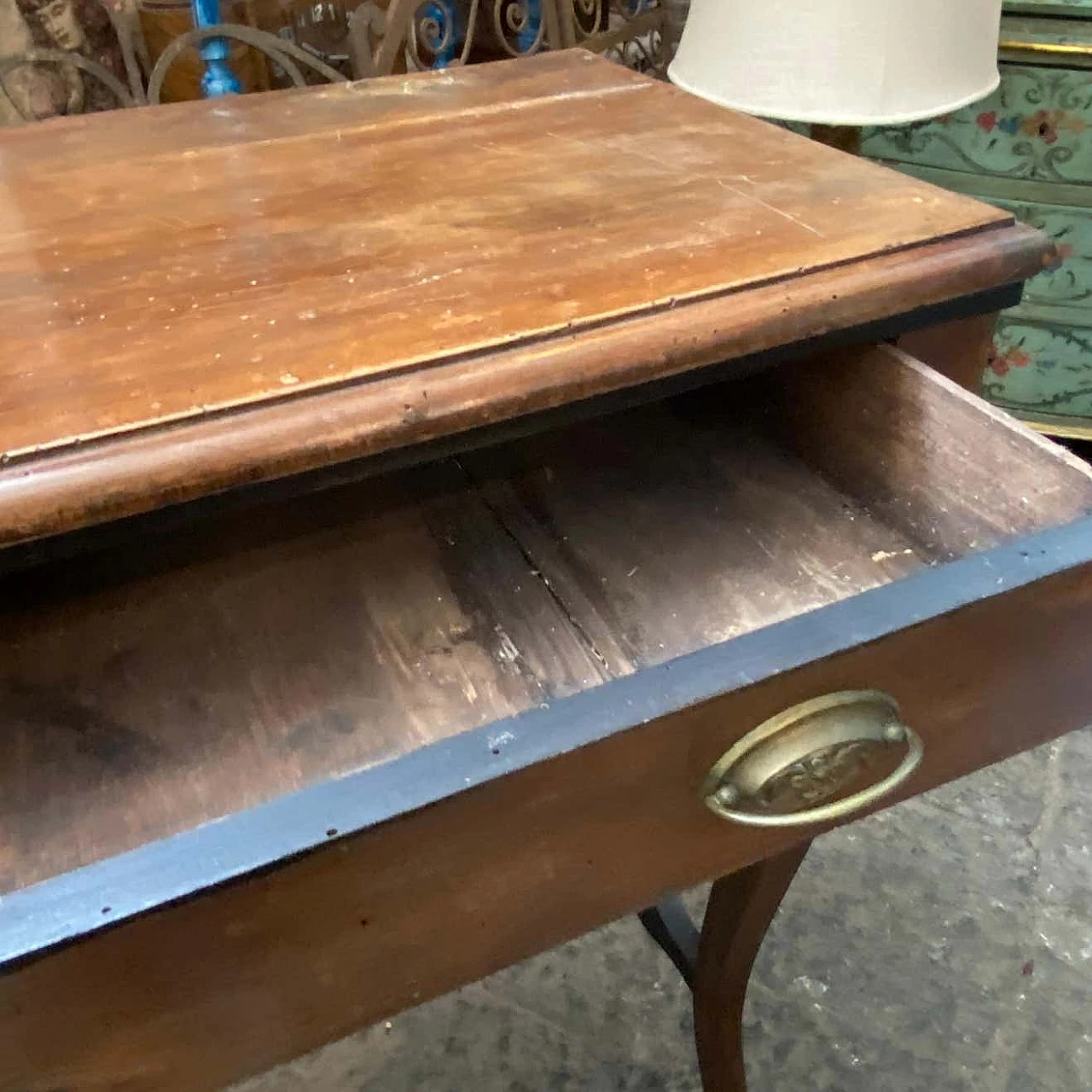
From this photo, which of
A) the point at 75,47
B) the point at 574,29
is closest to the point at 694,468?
the point at 574,29

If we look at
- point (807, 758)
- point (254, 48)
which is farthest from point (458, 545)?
point (254, 48)

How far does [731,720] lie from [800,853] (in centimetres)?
29

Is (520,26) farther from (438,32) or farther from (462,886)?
(462,886)

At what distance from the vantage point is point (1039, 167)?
1221 millimetres

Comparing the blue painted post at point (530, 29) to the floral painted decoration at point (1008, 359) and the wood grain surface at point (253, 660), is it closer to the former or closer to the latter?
the floral painted decoration at point (1008, 359)

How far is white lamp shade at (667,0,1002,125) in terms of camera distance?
3.03 feet

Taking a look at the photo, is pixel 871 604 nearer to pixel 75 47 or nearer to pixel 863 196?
pixel 863 196

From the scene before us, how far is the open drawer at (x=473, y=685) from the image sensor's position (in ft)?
1.13

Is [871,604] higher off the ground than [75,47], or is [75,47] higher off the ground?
[75,47]

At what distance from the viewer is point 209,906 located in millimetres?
331

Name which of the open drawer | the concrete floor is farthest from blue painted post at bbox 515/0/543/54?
the concrete floor

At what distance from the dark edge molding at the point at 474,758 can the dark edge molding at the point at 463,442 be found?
0.48 ft

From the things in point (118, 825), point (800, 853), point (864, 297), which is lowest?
point (800, 853)

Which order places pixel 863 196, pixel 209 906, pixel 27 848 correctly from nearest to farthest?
pixel 209 906 < pixel 27 848 < pixel 863 196
